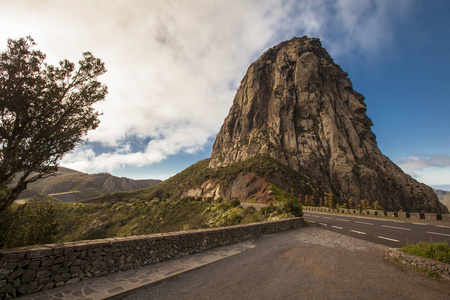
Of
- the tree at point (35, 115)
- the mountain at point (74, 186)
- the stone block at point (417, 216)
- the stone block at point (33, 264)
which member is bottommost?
the mountain at point (74, 186)

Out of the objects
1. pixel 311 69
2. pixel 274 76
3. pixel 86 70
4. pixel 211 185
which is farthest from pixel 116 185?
pixel 86 70

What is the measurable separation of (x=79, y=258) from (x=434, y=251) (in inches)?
433

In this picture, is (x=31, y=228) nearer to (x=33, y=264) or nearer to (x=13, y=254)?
(x=33, y=264)

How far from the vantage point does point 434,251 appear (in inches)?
249

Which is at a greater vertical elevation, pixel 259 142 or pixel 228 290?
pixel 259 142

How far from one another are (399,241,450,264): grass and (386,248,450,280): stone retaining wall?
259 millimetres

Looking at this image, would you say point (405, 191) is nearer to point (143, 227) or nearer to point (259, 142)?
point (259, 142)

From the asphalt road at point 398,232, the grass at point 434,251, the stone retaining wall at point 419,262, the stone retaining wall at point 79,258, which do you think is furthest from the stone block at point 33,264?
the asphalt road at point 398,232

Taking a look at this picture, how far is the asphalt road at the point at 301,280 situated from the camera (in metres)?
4.61

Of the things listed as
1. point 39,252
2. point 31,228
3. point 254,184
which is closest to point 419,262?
point 39,252

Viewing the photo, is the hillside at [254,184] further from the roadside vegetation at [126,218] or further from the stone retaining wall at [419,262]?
the stone retaining wall at [419,262]

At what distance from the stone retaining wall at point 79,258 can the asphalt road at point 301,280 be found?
151 centimetres

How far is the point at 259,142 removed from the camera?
286 feet

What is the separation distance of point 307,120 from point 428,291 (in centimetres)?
8967
